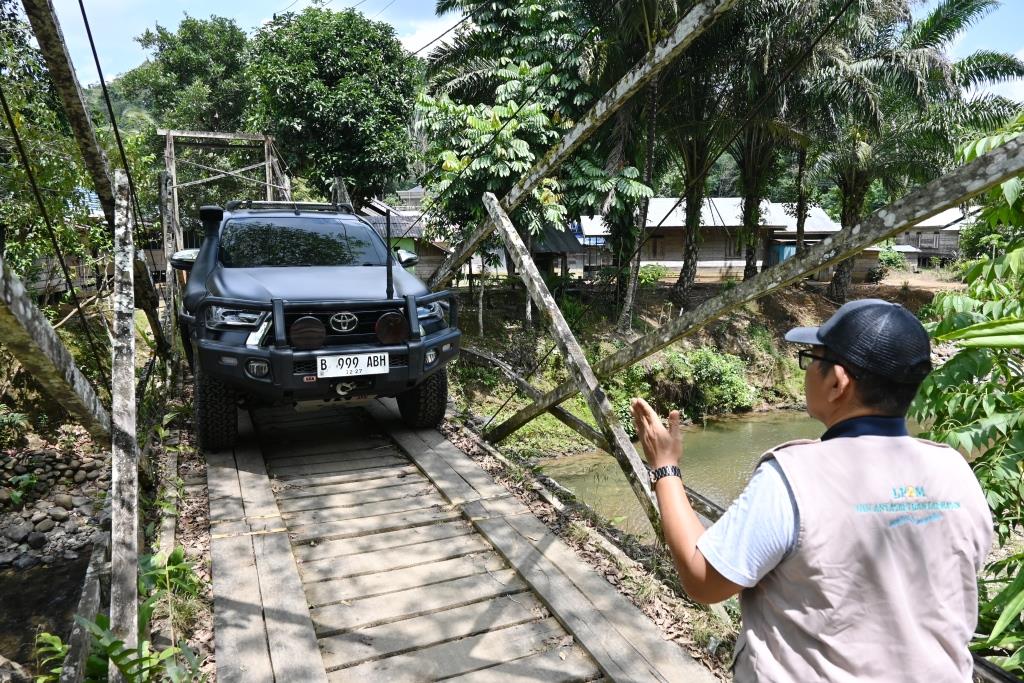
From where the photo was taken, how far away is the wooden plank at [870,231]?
244 centimetres

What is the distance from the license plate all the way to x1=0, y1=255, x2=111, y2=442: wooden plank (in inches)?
66.0

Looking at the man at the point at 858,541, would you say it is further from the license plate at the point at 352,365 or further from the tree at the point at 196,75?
the tree at the point at 196,75

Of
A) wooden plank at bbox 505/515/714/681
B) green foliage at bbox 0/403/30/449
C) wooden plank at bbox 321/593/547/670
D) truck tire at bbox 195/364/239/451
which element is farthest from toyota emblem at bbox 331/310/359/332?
green foliage at bbox 0/403/30/449

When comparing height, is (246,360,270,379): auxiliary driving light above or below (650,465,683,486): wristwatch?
below

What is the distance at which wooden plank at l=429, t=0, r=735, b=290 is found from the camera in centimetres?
353

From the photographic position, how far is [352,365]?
4.76 meters

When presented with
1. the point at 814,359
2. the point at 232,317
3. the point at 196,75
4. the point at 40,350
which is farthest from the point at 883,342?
the point at 196,75

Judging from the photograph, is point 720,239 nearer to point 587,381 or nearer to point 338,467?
point 587,381

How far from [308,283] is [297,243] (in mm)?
1019

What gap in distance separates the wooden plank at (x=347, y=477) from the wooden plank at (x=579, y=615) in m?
1.12

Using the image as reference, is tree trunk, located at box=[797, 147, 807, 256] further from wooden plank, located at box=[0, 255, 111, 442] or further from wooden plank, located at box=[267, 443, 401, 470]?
wooden plank, located at box=[0, 255, 111, 442]

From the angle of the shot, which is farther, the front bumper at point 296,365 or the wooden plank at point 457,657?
the front bumper at point 296,365

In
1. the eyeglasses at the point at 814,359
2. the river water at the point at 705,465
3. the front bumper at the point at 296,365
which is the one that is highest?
the eyeglasses at the point at 814,359

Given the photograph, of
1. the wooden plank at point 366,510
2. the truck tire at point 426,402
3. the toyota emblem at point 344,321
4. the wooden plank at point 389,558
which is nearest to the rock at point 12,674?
the wooden plank at point 366,510
